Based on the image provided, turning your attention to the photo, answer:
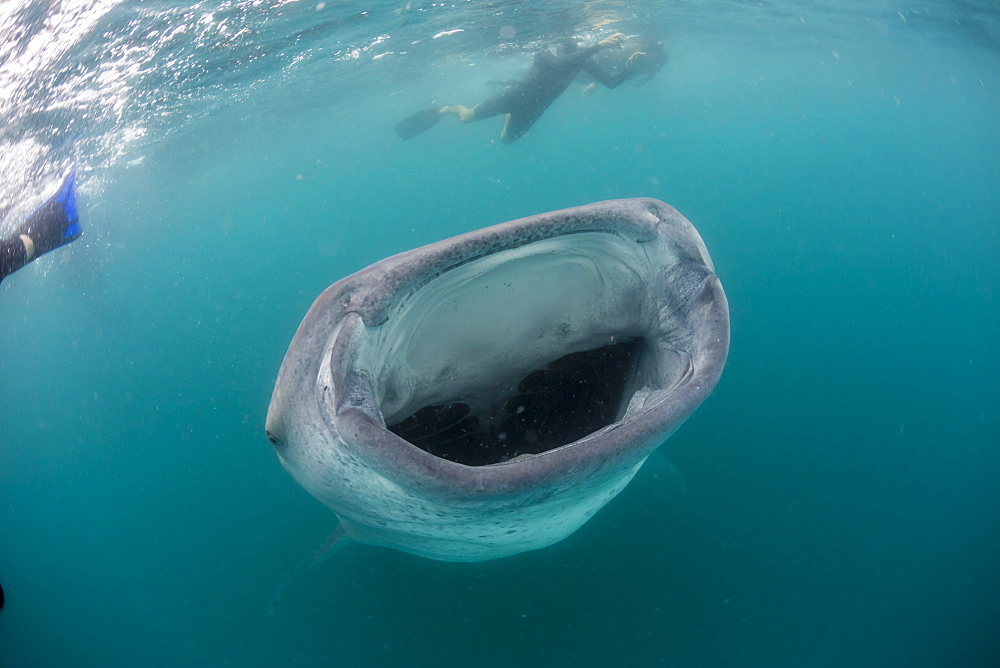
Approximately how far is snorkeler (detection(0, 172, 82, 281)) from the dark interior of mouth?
811 cm

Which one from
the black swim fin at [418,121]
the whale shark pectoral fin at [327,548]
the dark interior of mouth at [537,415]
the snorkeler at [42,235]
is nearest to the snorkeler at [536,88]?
the black swim fin at [418,121]

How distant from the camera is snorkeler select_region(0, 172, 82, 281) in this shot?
711 centimetres

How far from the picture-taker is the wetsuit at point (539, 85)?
1345cm

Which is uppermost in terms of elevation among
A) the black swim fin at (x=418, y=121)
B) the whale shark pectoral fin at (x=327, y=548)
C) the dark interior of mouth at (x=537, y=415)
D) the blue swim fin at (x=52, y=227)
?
the blue swim fin at (x=52, y=227)

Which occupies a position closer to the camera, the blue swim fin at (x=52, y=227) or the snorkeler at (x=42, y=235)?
the snorkeler at (x=42, y=235)

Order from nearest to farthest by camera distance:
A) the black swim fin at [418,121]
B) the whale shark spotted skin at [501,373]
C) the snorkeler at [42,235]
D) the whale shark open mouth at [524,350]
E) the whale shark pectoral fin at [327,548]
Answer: the whale shark spotted skin at [501,373]
the whale shark open mouth at [524,350]
the whale shark pectoral fin at [327,548]
the snorkeler at [42,235]
the black swim fin at [418,121]

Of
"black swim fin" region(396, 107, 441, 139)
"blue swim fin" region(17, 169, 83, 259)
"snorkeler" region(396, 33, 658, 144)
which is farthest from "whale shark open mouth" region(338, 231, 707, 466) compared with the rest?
"black swim fin" region(396, 107, 441, 139)

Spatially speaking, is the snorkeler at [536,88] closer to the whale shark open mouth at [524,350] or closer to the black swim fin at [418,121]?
the black swim fin at [418,121]

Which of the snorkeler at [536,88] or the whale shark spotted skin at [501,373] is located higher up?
the whale shark spotted skin at [501,373]

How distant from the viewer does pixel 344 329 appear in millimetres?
1343

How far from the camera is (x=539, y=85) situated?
14.0m

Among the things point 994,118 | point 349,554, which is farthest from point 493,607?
point 994,118

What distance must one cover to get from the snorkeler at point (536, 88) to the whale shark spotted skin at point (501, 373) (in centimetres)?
1306

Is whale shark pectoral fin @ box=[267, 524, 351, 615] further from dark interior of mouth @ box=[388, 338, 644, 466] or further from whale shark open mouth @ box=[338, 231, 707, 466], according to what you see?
whale shark open mouth @ box=[338, 231, 707, 466]
